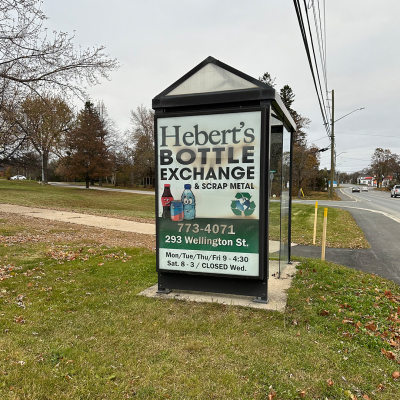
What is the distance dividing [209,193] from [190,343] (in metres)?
1.90

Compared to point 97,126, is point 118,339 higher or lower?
lower

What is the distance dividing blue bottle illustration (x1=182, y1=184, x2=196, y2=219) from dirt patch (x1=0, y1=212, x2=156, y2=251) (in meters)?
3.90

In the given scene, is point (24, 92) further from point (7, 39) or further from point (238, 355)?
point (238, 355)

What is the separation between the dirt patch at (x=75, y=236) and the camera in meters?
8.47

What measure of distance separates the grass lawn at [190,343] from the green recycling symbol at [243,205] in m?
1.26

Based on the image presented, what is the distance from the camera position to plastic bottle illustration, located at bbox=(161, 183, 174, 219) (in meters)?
4.49

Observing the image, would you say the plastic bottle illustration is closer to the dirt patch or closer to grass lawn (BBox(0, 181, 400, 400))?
grass lawn (BBox(0, 181, 400, 400))

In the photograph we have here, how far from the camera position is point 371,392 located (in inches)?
101

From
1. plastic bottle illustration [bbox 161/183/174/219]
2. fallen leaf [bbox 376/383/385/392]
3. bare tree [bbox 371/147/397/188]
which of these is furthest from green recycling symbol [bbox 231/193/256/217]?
bare tree [bbox 371/147/397/188]

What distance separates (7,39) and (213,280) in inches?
311

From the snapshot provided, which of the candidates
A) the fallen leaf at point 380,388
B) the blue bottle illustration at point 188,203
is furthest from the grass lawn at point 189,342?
the blue bottle illustration at point 188,203

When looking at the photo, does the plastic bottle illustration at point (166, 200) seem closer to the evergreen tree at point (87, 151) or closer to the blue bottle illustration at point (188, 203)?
the blue bottle illustration at point (188, 203)

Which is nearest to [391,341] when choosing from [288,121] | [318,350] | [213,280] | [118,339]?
[318,350]

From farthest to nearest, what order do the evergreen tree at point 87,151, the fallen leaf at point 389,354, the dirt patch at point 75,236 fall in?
the evergreen tree at point 87,151 < the dirt patch at point 75,236 < the fallen leaf at point 389,354
